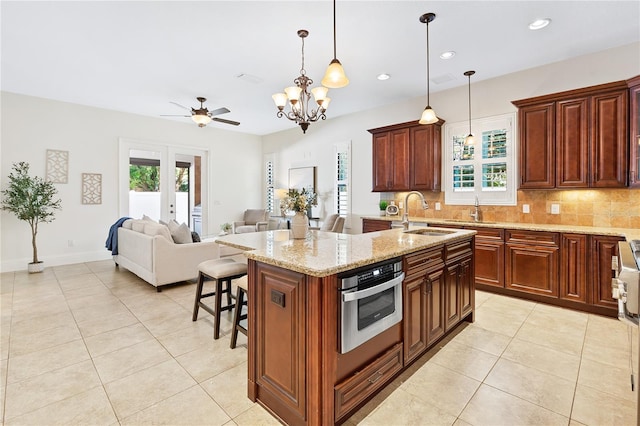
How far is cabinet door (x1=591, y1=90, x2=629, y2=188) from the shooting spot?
332cm

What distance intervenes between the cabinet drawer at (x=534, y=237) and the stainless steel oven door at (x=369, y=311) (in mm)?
2662

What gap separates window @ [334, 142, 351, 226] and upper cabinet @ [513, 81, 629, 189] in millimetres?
3251

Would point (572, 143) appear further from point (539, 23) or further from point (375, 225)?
point (375, 225)

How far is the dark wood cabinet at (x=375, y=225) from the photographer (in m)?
5.18

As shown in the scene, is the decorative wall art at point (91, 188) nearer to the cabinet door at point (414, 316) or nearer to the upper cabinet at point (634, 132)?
the cabinet door at point (414, 316)

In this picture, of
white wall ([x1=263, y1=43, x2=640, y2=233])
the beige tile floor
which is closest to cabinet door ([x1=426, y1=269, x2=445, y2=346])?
the beige tile floor

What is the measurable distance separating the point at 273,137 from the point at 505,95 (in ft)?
18.8

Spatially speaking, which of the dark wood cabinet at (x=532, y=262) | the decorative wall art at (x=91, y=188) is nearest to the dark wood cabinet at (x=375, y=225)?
the dark wood cabinet at (x=532, y=262)

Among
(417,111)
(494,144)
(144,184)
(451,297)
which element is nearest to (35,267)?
(144,184)

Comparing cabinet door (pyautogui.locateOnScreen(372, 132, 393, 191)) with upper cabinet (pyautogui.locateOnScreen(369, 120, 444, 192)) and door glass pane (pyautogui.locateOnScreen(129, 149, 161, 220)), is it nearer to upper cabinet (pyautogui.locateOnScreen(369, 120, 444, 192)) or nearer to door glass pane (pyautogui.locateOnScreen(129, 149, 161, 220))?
upper cabinet (pyautogui.locateOnScreen(369, 120, 444, 192))

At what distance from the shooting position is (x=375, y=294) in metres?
1.84

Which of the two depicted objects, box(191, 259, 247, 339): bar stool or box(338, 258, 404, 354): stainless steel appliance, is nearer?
box(338, 258, 404, 354): stainless steel appliance

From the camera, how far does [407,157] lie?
17.0ft

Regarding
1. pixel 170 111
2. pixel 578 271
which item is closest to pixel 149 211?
pixel 170 111
